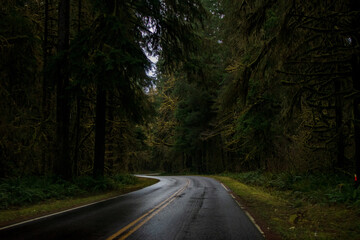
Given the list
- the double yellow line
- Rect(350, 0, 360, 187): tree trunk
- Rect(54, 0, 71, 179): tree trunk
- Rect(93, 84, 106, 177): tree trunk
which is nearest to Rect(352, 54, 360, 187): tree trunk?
Rect(350, 0, 360, 187): tree trunk

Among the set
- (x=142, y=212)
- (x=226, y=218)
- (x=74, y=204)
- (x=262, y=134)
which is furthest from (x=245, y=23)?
(x=262, y=134)

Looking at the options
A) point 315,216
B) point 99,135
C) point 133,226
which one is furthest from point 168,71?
point 133,226

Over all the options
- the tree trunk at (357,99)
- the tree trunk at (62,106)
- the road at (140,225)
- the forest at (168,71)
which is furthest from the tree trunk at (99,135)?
the tree trunk at (357,99)

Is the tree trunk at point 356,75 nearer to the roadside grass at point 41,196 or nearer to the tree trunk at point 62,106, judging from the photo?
the roadside grass at point 41,196

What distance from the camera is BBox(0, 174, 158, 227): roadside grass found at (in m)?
8.44

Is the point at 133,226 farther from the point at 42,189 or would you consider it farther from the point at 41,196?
the point at 42,189

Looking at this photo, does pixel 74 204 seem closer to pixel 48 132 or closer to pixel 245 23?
pixel 48 132

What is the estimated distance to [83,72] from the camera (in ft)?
39.0

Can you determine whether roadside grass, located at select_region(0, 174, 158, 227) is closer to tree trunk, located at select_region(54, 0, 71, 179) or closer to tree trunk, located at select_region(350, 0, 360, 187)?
tree trunk, located at select_region(54, 0, 71, 179)

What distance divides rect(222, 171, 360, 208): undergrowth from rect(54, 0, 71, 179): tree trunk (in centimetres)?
1145

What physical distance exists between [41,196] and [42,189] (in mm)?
716

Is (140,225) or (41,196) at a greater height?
(41,196)

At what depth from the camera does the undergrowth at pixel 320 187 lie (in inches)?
344

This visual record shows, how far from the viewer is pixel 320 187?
11242 mm
